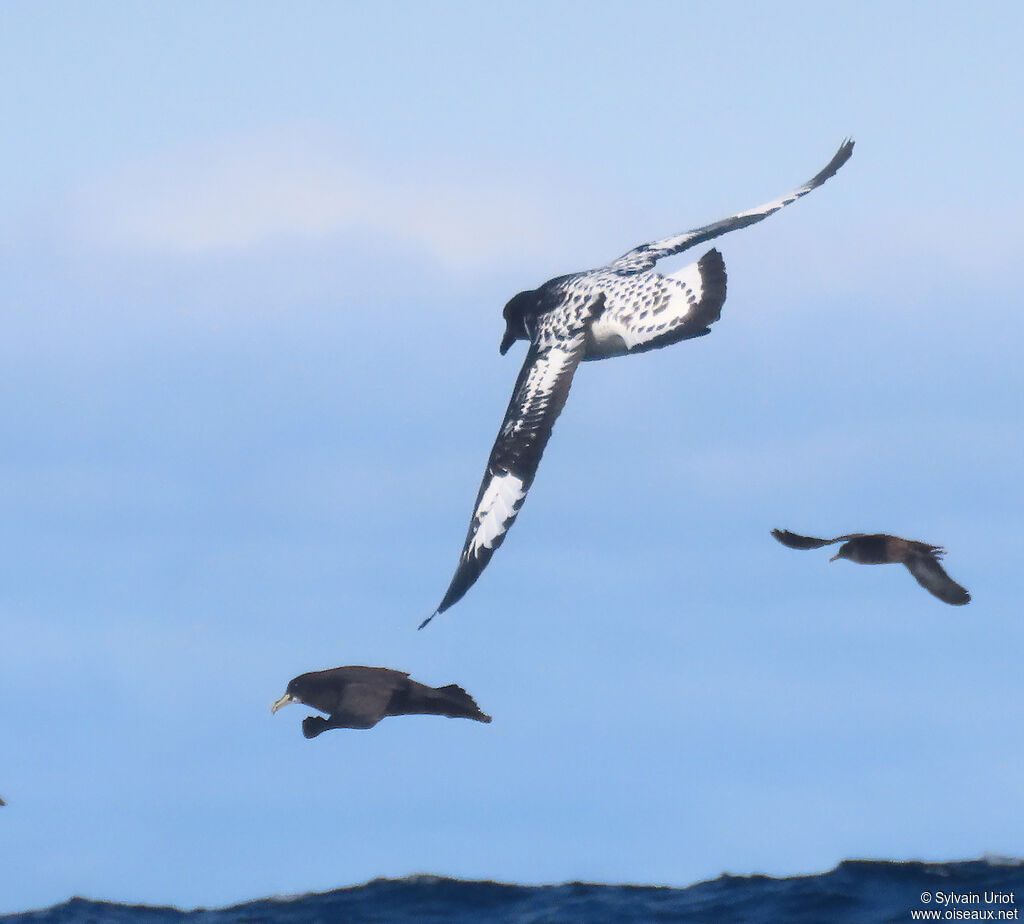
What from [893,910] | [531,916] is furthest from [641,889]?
[893,910]

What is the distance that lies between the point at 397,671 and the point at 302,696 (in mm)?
855

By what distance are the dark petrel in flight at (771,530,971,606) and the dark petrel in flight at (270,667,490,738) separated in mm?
3333

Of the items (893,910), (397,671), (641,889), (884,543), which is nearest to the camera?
(397,671)

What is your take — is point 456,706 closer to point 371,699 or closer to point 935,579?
point 371,699

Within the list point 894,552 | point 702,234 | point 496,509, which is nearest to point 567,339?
point 496,509

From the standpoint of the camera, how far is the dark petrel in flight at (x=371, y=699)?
1185 centimetres

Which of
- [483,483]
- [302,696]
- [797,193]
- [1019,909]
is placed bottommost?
[1019,909]

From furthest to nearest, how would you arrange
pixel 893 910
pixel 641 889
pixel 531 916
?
pixel 641 889 < pixel 531 916 < pixel 893 910

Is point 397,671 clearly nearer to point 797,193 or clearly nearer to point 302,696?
point 302,696

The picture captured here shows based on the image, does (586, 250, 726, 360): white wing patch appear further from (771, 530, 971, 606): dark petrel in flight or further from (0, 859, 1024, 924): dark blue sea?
(0, 859, 1024, 924): dark blue sea

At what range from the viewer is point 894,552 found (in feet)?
44.0

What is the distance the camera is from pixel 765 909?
14.9 metres

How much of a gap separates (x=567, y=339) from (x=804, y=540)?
3052mm

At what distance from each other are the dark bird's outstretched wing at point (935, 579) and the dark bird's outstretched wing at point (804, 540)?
54 cm
